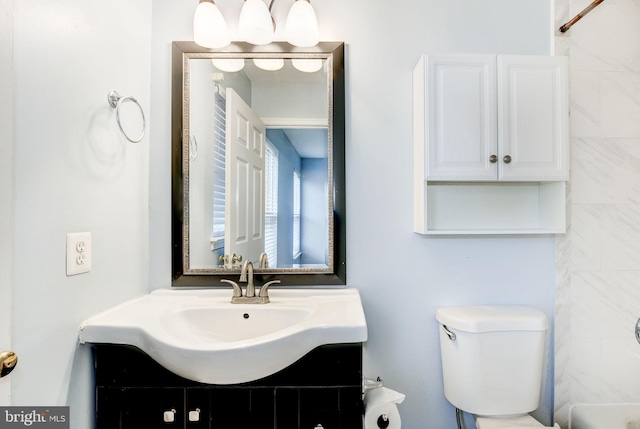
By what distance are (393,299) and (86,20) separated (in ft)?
4.74

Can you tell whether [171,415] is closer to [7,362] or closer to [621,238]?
[7,362]

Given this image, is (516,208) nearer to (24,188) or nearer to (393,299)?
(393,299)

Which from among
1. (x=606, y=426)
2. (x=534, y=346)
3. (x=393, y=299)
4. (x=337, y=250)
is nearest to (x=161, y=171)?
(x=337, y=250)

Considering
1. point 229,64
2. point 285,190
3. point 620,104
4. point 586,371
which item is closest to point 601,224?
point 620,104

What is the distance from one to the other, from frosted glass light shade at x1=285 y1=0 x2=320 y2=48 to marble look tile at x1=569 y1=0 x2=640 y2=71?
1.10 metres

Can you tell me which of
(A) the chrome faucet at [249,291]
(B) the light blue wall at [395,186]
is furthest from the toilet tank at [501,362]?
(A) the chrome faucet at [249,291]

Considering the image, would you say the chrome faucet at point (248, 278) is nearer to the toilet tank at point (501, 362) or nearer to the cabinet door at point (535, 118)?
the toilet tank at point (501, 362)

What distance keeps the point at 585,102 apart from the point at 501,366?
115 centimetres

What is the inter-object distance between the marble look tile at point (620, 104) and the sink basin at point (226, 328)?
1295 mm

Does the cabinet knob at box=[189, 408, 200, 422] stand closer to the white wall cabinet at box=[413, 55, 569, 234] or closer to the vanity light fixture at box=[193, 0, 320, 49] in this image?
the white wall cabinet at box=[413, 55, 569, 234]

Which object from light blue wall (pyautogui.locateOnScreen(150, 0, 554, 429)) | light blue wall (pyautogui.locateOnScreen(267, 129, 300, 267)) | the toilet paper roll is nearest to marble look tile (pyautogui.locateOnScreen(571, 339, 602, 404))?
light blue wall (pyautogui.locateOnScreen(150, 0, 554, 429))

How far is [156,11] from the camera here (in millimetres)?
1424

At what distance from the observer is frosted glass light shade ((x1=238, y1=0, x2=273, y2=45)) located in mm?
1323

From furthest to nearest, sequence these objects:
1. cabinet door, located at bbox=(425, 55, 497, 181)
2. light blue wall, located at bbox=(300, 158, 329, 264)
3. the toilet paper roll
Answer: light blue wall, located at bbox=(300, 158, 329, 264)
cabinet door, located at bbox=(425, 55, 497, 181)
the toilet paper roll
